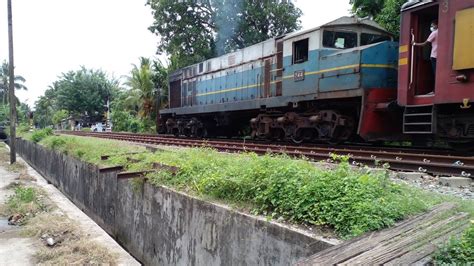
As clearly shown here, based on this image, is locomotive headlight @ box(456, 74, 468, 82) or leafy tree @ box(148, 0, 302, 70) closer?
locomotive headlight @ box(456, 74, 468, 82)

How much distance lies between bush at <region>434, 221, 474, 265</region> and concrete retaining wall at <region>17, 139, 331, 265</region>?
81 centimetres

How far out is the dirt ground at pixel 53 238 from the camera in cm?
578

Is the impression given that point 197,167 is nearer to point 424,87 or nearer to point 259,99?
point 424,87

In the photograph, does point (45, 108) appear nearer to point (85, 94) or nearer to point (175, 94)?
point (85, 94)

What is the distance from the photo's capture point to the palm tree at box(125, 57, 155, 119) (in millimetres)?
33562

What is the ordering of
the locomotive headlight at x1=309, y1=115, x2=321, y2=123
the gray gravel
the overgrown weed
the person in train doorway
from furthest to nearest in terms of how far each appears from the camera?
the locomotive headlight at x1=309, y1=115, x2=321, y2=123
the overgrown weed
the person in train doorway
the gray gravel

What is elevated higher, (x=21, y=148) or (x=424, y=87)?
(x=424, y=87)

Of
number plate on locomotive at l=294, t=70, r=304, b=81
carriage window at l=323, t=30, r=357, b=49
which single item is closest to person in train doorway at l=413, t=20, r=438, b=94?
carriage window at l=323, t=30, r=357, b=49

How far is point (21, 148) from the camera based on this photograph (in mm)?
30203

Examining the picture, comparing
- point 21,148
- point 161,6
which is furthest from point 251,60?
point 21,148

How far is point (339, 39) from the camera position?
Result: 11398mm

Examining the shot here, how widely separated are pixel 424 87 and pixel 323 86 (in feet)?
9.04

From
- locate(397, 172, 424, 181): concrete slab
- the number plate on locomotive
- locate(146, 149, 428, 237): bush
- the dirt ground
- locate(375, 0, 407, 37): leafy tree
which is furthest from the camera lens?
locate(375, 0, 407, 37): leafy tree

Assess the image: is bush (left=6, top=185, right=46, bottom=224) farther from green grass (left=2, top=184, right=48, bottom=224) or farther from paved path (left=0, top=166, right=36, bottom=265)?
paved path (left=0, top=166, right=36, bottom=265)
